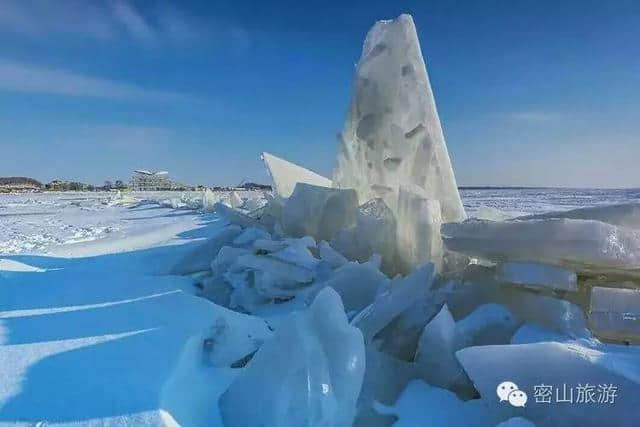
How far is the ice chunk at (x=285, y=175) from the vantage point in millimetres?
5439

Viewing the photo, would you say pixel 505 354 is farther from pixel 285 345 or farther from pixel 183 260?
pixel 183 260

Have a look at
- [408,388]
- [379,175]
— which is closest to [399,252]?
[379,175]

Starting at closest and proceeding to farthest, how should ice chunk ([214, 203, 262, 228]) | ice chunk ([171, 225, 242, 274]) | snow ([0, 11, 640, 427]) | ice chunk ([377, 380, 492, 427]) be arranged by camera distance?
1. snow ([0, 11, 640, 427])
2. ice chunk ([377, 380, 492, 427])
3. ice chunk ([171, 225, 242, 274])
4. ice chunk ([214, 203, 262, 228])

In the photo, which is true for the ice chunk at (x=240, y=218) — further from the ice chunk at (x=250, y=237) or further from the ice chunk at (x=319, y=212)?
the ice chunk at (x=319, y=212)

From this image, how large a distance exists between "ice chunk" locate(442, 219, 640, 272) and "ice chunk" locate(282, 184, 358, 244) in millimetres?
1621

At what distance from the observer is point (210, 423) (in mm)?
1470

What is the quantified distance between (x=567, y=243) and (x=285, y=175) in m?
4.11

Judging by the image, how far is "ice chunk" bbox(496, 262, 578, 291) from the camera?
76.5 inches

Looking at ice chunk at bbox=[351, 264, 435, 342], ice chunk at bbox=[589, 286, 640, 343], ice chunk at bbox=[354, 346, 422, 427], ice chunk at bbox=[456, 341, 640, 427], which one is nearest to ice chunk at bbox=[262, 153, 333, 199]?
ice chunk at bbox=[351, 264, 435, 342]

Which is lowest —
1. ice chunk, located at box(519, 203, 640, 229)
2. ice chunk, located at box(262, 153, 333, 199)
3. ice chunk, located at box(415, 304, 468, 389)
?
Answer: ice chunk, located at box(415, 304, 468, 389)

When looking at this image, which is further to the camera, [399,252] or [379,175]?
[379,175]

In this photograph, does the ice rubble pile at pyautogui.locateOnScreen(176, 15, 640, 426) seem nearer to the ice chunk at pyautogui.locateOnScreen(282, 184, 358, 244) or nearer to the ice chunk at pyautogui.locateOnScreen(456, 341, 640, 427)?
the ice chunk at pyautogui.locateOnScreen(456, 341, 640, 427)

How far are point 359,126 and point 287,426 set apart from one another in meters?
2.99

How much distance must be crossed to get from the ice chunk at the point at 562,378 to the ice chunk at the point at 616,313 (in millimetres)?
204
